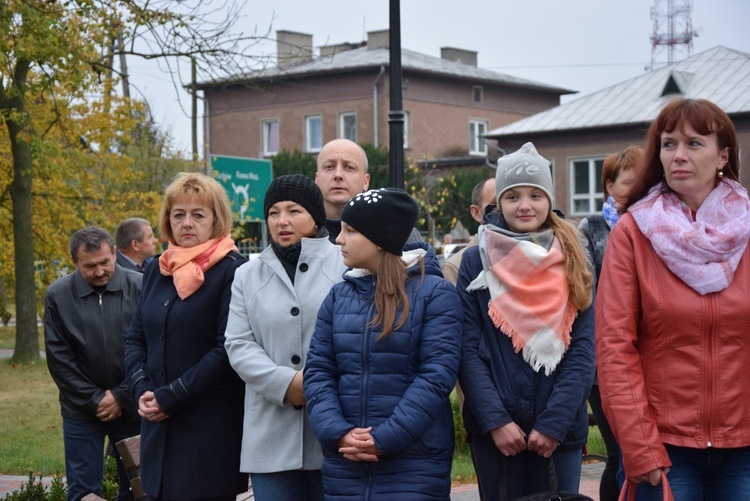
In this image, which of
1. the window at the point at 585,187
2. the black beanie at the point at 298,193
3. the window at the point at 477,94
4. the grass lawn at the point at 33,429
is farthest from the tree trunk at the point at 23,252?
the window at the point at 477,94

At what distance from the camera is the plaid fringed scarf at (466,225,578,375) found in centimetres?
429

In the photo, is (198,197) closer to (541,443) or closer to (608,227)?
(541,443)

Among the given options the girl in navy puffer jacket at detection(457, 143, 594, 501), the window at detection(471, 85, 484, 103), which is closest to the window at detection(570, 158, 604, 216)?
the window at detection(471, 85, 484, 103)

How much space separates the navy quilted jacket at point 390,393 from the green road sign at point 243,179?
14371 millimetres

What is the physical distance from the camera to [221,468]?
16.3 ft

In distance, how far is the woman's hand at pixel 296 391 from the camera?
462cm

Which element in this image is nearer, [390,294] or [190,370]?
[390,294]

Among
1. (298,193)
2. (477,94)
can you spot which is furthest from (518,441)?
(477,94)

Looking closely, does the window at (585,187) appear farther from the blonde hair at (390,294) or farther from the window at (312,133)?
the blonde hair at (390,294)

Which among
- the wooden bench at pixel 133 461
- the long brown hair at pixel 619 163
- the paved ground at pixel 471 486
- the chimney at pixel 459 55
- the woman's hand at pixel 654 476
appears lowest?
the paved ground at pixel 471 486

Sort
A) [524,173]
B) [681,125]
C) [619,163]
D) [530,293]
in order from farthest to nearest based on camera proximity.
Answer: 1. [619,163]
2. [524,173]
3. [530,293]
4. [681,125]

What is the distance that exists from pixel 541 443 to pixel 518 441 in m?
0.09

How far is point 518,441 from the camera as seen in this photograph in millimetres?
4234

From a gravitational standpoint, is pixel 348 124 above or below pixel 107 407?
above
